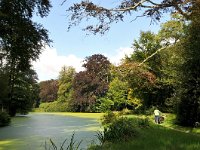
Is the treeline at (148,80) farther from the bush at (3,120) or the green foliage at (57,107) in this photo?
the bush at (3,120)

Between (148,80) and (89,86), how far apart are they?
41.3 meters

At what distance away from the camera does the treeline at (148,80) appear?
16047 mm

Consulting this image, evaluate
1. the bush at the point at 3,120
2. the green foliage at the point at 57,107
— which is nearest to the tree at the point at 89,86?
the green foliage at the point at 57,107

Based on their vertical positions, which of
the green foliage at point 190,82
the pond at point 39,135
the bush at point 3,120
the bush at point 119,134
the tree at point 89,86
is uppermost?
the tree at point 89,86

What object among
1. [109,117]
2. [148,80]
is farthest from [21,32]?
[109,117]

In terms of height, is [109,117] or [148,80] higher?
[148,80]

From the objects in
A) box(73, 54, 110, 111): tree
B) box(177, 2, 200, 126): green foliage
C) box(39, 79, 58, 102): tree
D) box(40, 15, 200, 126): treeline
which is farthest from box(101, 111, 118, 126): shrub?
box(39, 79, 58, 102): tree

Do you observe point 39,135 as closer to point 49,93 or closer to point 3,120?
point 3,120

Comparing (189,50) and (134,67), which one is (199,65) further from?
(134,67)

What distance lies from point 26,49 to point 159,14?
4.97 m

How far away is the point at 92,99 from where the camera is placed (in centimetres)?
5388

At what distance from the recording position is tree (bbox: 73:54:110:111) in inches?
2112

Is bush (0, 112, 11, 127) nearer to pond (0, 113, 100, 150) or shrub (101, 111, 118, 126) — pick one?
pond (0, 113, 100, 150)

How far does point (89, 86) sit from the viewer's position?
55812mm
